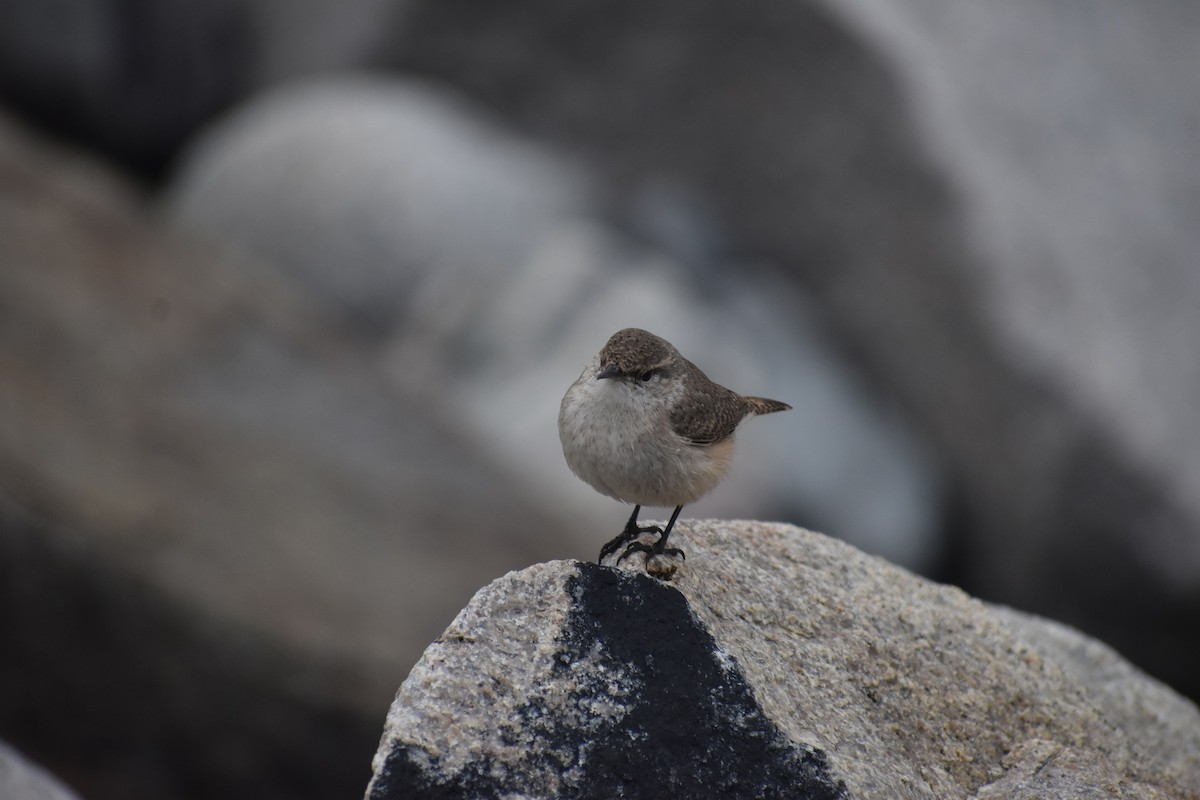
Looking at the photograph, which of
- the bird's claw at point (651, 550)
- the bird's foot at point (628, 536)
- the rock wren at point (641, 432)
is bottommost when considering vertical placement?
the bird's claw at point (651, 550)

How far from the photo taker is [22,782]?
14.4ft

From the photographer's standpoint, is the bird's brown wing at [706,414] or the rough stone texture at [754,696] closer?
the rough stone texture at [754,696]

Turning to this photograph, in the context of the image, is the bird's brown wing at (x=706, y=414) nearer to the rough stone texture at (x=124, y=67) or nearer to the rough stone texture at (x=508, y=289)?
the rough stone texture at (x=508, y=289)

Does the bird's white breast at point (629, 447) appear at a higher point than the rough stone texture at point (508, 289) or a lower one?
lower

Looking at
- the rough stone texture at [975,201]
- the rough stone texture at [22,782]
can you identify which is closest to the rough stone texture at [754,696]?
the rough stone texture at [22,782]

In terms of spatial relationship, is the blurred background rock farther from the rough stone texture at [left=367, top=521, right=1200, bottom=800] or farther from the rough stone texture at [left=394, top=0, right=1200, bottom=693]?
the rough stone texture at [left=367, top=521, right=1200, bottom=800]

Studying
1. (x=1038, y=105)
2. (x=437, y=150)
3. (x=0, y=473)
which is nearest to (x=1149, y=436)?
(x=1038, y=105)

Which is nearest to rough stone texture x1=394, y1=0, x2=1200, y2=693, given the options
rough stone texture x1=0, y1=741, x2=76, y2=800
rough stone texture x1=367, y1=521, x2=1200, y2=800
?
rough stone texture x1=367, y1=521, x2=1200, y2=800

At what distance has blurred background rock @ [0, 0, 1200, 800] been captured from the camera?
22.1 feet

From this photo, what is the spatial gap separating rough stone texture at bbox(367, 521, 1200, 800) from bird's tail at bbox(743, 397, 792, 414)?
0.56 m

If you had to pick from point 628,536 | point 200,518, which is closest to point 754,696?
point 628,536

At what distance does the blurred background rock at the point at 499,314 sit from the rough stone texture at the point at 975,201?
3 cm

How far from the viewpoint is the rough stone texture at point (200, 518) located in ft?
21.9

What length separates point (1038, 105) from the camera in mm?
10367
